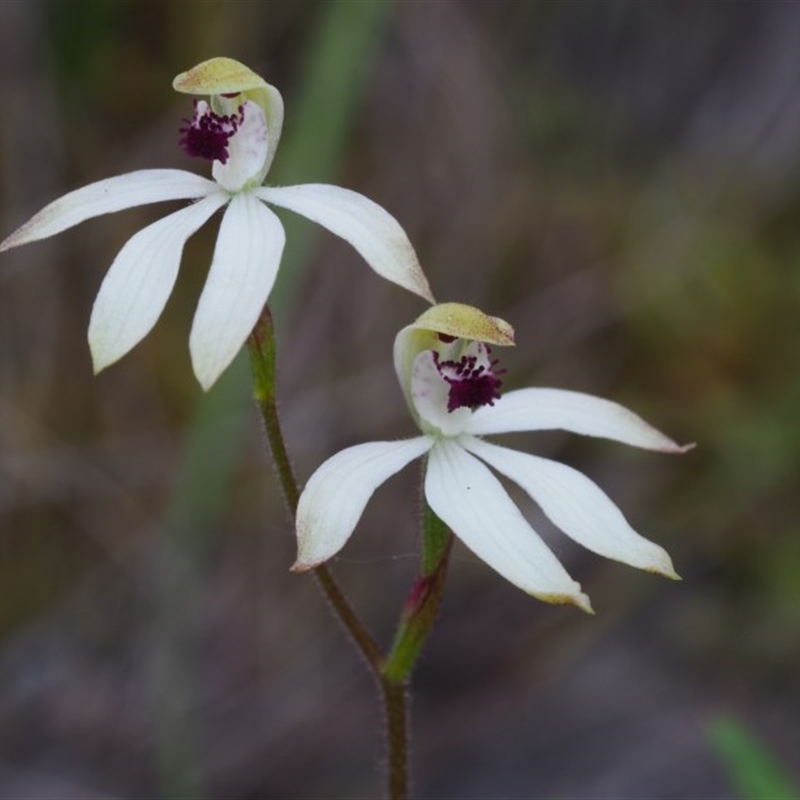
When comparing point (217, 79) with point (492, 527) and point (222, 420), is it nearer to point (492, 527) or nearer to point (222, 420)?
point (492, 527)

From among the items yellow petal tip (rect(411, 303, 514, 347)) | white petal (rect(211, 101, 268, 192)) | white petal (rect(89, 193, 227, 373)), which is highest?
white petal (rect(211, 101, 268, 192))

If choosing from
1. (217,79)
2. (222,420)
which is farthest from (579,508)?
(222,420)

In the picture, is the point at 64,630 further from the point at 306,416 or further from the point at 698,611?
the point at 698,611

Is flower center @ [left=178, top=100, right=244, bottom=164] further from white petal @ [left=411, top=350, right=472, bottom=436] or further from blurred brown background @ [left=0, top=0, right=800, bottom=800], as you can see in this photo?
blurred brown background @ [left=0, top=0, right=800, bottom=800]

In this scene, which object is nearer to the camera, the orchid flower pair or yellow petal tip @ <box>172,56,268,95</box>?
the orchid flower pair

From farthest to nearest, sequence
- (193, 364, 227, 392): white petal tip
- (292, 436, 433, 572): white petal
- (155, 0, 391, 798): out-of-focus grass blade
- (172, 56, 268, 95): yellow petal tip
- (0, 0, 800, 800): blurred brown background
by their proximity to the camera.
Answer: (0, 0, 800, 800): blurred brown background < (155, 0, 391, 798): out-of-focus grass blade < (172, 56, 268, 95): yellow petal tip < (292, 436, 433, 572): white petal < (193, 364, 227, 392): white petal tip

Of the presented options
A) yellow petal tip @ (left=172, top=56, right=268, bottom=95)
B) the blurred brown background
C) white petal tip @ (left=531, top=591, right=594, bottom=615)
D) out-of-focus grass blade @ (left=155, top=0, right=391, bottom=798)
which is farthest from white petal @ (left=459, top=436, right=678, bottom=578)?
the blurred brown background

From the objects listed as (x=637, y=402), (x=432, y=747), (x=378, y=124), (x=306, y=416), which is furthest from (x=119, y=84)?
(x=432, y=747)
